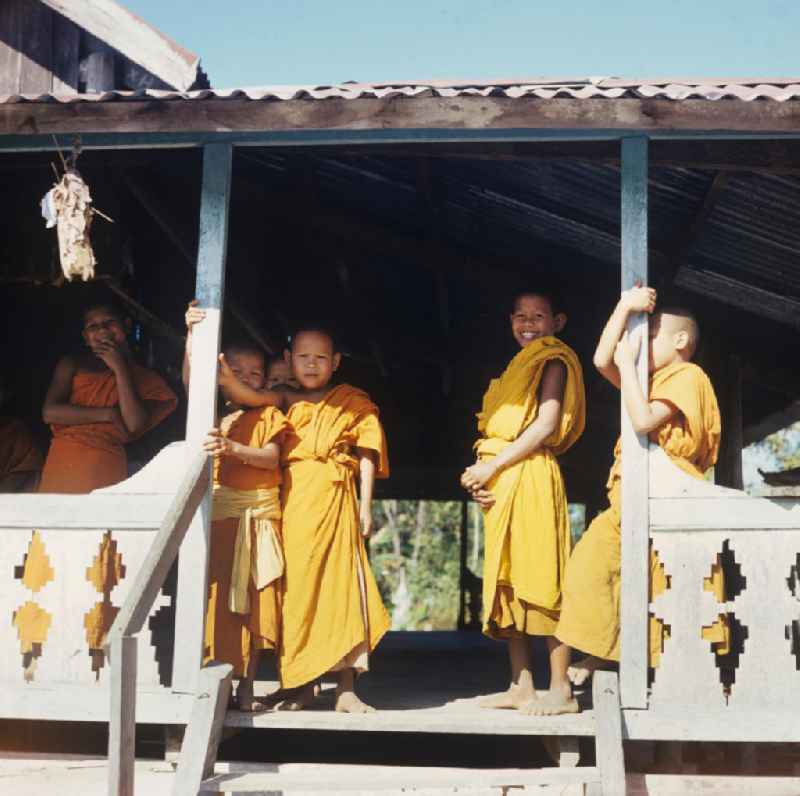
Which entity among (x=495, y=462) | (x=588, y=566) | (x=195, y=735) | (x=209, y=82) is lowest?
(x=195, y=735)

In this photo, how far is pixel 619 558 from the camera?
16.5 ft

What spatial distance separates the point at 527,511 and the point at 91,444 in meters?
2.47

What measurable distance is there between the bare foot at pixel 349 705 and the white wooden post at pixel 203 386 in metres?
0.64

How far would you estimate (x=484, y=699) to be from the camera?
526 cm

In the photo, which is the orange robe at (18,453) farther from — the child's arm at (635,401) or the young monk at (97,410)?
the child's arm at (635,401)

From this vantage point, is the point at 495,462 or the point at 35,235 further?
the point at 35,235

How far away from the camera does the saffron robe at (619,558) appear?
192 inches

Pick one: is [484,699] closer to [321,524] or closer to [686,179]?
[321,524]

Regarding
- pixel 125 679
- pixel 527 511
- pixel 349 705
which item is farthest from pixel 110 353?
pixel 125 679

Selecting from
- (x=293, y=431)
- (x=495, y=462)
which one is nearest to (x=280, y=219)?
(x=293, y=431)

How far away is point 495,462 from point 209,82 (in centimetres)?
534

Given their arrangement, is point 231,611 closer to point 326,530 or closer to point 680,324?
point 326,530

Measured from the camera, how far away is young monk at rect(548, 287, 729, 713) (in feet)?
15.9

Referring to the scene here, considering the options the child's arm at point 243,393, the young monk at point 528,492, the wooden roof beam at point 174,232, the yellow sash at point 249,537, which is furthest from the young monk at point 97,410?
the young monk at point 528,492
